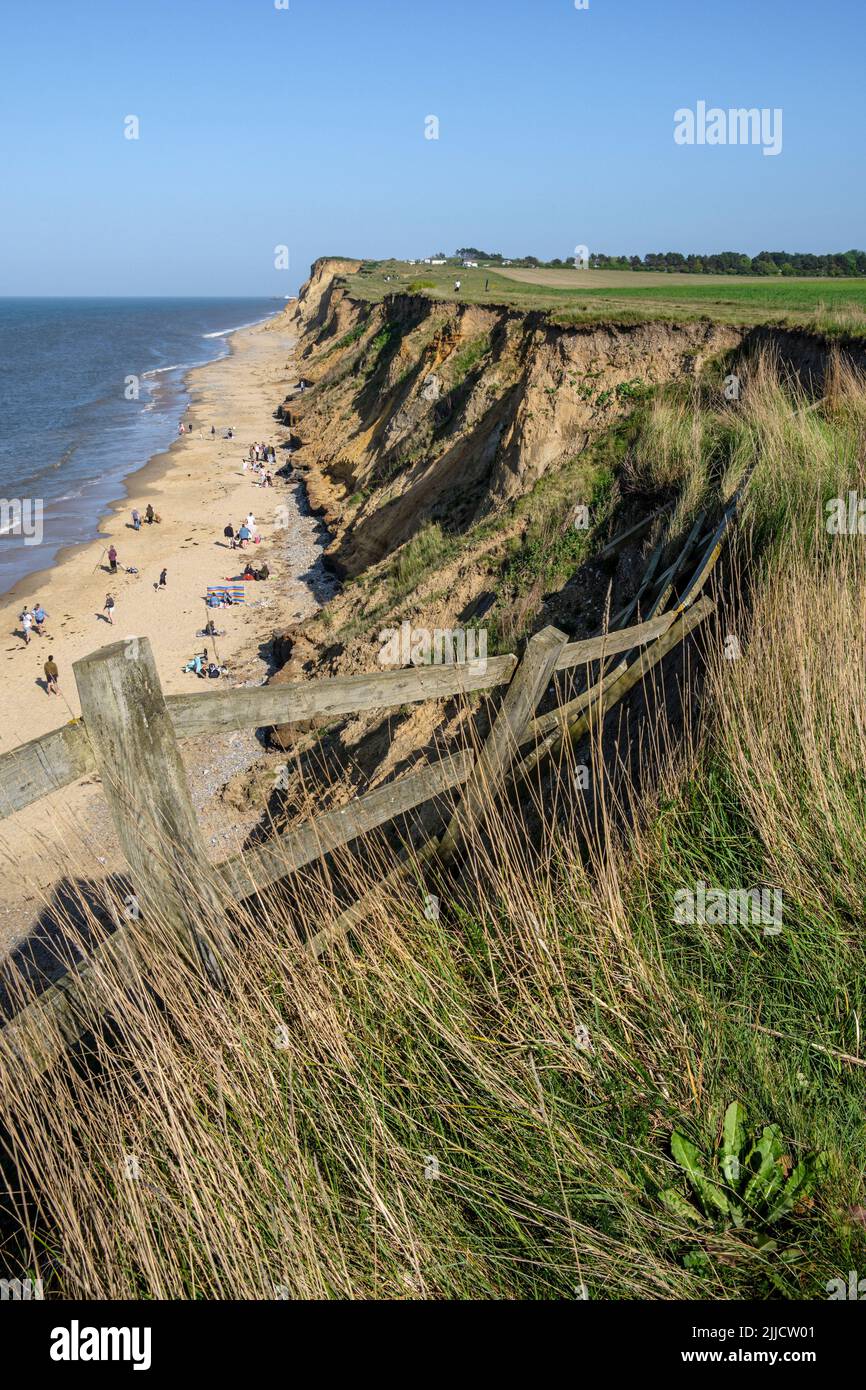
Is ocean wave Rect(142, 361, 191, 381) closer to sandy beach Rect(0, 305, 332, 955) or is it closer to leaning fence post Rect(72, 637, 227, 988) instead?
sandy beach Rect(0, 305, 332, 955)

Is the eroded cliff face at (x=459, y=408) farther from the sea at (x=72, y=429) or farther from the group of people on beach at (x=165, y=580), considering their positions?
the sea at (x=72, y=429)

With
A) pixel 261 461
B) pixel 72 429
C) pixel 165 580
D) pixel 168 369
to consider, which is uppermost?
pixel 168 369

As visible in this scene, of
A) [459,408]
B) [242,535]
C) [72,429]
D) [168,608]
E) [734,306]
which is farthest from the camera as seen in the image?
[72,429]

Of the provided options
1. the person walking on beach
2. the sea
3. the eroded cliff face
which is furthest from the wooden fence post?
the sea

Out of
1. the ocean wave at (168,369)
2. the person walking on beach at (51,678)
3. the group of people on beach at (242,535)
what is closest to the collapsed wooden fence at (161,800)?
the person walking on beach at (51,678)

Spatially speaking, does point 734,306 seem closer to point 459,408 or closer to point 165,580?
point 459,408

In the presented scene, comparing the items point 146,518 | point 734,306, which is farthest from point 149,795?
point 146,518

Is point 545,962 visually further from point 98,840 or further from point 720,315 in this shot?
point 720,315
